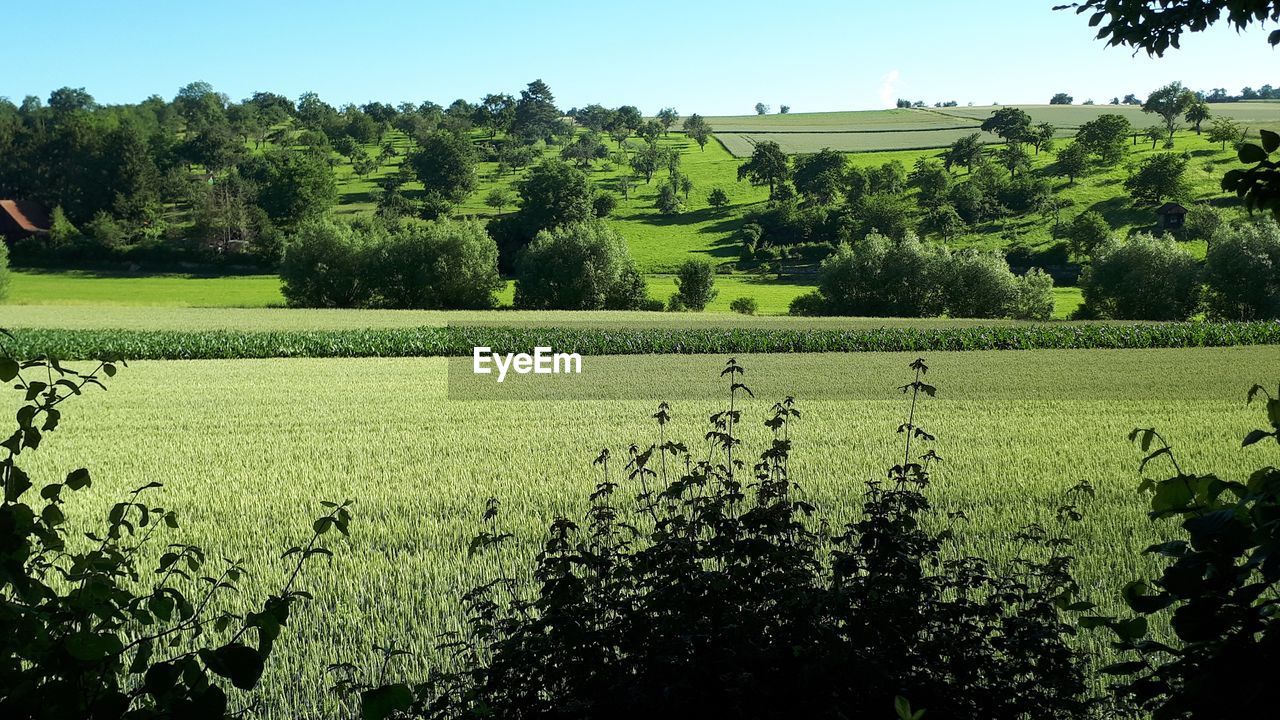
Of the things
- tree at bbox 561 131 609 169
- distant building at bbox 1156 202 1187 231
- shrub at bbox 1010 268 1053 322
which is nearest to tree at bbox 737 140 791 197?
tree at bbox 561 131 609 169

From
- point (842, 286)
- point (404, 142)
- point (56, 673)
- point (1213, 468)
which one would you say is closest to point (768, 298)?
point (842, 286)

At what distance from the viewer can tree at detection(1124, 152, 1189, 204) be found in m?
89.7

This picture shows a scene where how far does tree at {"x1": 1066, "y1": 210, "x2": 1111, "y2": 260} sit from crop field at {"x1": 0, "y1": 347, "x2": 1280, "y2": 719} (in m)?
53.8

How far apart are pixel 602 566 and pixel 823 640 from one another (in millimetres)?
1206

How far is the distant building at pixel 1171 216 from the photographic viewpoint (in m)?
84.4

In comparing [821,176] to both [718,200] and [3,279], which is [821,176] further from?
[3,279]

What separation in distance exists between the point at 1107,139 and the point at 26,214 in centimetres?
11393

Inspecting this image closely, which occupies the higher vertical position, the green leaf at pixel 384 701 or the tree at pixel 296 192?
the tree at pixel 296 192

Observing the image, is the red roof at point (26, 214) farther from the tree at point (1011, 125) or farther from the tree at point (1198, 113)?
the tree at point (1198, 113)

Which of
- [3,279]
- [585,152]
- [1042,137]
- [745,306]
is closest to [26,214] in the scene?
[3,279]

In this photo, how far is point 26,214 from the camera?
92.0 meters

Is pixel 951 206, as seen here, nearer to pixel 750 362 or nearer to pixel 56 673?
pixel 750 362

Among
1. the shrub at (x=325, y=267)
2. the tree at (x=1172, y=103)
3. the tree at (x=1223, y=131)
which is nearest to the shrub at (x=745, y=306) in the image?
the shrub at (x=325, y=267)

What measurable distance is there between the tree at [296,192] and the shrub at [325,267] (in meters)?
33.9
